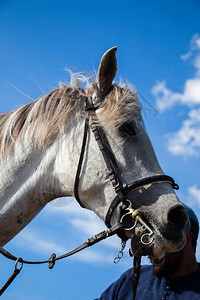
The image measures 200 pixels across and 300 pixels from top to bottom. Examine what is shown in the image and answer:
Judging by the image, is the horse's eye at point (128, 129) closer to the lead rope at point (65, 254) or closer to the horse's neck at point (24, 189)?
the horse's neck at point (24, 189)

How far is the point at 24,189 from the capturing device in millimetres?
3111

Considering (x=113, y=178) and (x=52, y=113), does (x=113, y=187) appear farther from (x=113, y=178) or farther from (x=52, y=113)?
(x=52, y=113)

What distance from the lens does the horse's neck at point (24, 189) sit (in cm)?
304

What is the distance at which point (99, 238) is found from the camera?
9.96 ft

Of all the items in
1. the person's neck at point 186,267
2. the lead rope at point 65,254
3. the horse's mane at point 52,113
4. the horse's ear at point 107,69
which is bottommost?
the lead rope at point 65,254

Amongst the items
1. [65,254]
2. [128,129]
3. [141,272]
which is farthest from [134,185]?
[141,272]

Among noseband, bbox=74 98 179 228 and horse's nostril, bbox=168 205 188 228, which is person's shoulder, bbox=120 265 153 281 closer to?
noseband, bbox=74 98 179 228

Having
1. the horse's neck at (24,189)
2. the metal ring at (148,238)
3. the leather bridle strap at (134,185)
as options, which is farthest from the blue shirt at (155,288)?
the horse's neck at (24,189)

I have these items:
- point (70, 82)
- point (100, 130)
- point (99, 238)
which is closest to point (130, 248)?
point (99, 238)

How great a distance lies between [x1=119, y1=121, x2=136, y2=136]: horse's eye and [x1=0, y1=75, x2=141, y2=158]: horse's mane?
6cm

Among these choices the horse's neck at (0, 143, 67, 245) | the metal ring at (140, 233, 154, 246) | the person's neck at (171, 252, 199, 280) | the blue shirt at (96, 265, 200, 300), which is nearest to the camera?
the metal ring at (140, 233, 154, 246)

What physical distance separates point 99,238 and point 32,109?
5.14 feet

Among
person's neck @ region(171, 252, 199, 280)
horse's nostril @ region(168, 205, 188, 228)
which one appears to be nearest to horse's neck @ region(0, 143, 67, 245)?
horse's nostril @ region(168, 205, 188, 228)

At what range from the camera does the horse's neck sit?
304 cm
